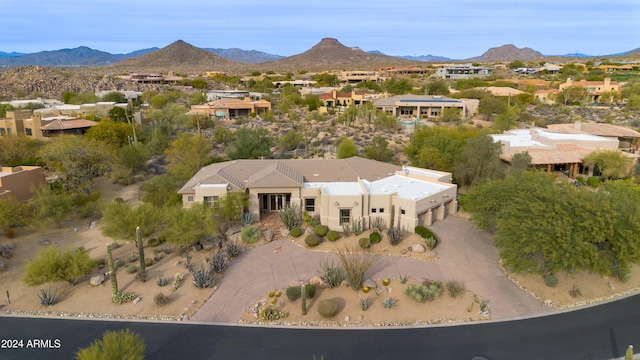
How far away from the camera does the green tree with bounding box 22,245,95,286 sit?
20.6 meters

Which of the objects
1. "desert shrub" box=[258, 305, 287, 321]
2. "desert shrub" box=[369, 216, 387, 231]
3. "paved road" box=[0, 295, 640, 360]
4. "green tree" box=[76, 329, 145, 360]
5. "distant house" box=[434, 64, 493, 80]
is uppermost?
"distant house" box=[434, 64, 493, 80]

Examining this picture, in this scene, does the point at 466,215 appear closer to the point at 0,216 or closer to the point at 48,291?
the point at 48,291

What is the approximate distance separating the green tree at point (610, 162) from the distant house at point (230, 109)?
177ft

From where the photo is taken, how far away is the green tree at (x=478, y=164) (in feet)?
107

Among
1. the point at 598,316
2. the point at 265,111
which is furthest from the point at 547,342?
the point at 265,111

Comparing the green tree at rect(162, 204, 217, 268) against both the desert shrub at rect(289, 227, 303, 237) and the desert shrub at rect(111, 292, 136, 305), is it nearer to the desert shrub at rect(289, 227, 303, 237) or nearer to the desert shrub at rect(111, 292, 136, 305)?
the desert shrub at rect(111, 292, 136, 305)

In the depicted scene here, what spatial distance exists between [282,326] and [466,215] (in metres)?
17.9

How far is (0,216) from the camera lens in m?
25.8

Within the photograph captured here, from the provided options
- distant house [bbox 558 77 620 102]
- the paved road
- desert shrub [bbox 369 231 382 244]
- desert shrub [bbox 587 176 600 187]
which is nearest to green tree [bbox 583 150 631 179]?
desert shrub [bbox 587 176 600 187]

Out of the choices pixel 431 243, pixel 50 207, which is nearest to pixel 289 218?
pixel 431 243

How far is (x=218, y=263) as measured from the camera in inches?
883

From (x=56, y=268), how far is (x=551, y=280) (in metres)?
25.6

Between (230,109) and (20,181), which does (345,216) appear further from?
(230,109)

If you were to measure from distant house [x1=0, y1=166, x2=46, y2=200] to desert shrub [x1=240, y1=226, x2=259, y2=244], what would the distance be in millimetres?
16920
